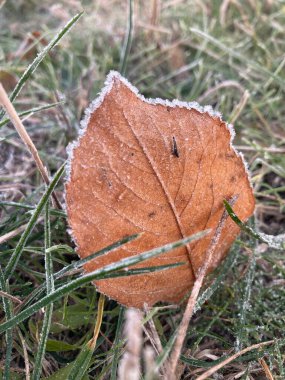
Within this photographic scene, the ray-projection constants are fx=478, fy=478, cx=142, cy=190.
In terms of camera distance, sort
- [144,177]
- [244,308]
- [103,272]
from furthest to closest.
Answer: [244,308], [144,177], [103,272]

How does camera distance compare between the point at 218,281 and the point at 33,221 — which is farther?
the point at 218,281

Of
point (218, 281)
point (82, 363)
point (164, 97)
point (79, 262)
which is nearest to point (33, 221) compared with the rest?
point (79, 262)

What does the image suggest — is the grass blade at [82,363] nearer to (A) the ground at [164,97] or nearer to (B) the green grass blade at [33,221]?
(A) the ground at [164,97]

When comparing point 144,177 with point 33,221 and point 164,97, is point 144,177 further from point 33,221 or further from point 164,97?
point 164,97

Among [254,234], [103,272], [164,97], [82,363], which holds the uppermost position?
[164,97]

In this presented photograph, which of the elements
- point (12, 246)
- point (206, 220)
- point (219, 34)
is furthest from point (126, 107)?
point (219, 34)

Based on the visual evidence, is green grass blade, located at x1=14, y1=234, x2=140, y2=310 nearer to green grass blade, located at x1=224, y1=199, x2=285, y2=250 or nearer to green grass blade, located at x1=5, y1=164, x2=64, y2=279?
green grass blade, located at x1=5, y1=164, x2=64, y2=279

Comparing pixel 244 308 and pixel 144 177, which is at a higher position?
pixel 144 177

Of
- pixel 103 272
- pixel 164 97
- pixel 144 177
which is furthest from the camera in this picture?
pixel 164 97
